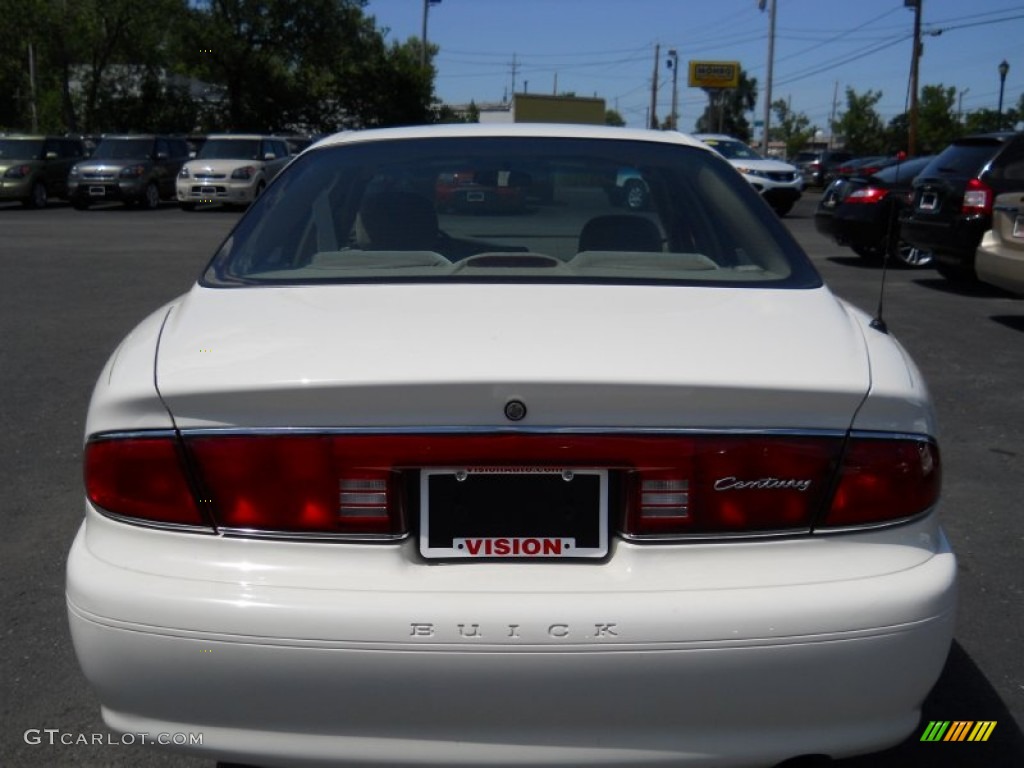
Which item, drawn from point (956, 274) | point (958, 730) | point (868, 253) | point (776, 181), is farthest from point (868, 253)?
point (958, 730)

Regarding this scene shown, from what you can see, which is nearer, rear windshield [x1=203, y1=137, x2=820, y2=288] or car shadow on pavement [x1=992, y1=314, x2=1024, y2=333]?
rear windshield [x1=203, y1=137, x2=820, y2=288]

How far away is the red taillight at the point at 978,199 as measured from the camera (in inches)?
439

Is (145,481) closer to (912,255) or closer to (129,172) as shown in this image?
(912,255)

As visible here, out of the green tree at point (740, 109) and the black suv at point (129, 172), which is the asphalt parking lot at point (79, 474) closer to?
the black suv at point (129, 172)

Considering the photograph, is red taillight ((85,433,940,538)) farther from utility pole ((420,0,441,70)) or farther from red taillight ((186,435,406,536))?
utility pole ((420,0,441,70))

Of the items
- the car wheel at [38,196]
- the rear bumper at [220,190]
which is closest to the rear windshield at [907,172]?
the rear bumper at [220,190]

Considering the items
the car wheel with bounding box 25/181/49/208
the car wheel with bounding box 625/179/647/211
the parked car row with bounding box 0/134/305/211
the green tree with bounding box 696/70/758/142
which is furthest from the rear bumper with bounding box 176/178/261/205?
the green tree with bounding box 696/70/758/142

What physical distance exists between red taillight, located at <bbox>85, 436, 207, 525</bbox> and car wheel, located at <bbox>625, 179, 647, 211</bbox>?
2.13 meters

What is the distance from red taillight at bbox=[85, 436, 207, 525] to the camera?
2.30 meters

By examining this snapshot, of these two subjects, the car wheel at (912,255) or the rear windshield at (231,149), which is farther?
the rear windshield at (231,149)

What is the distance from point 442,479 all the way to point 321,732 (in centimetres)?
53

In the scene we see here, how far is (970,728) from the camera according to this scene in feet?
10.5

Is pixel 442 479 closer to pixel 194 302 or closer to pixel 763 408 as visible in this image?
pixel 763 408

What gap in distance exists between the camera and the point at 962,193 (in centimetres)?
1145
